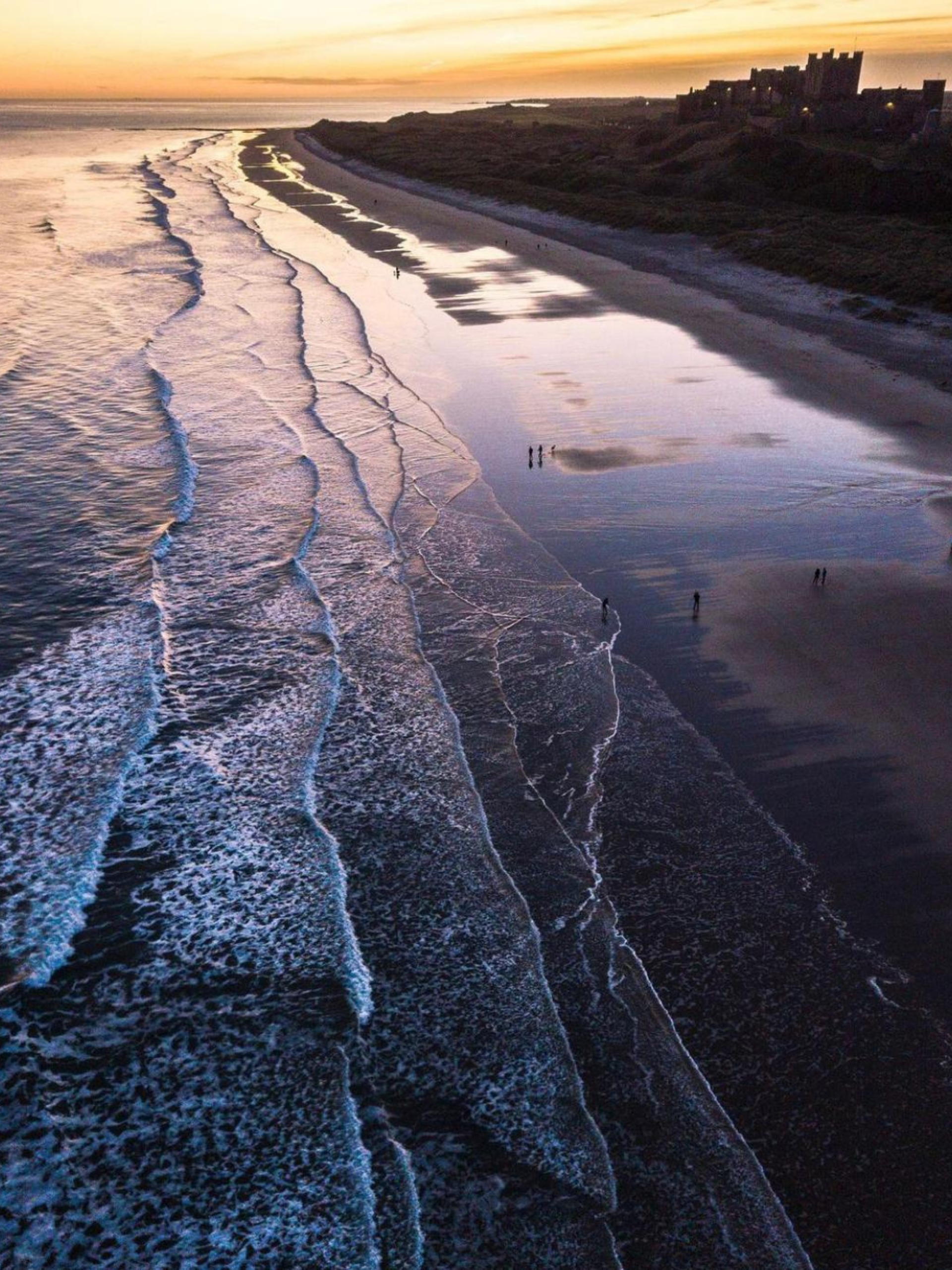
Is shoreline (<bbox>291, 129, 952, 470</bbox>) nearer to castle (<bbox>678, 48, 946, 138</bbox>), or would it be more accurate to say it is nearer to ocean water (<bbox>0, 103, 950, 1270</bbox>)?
ocean water (<bbox>0, 103, 950, 1270</bbox>)

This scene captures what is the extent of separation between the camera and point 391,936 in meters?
6.97

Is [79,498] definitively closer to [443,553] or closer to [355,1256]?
[443,553]

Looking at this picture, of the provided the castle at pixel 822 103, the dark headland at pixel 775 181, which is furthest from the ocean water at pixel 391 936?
the castle at pixel 822 103

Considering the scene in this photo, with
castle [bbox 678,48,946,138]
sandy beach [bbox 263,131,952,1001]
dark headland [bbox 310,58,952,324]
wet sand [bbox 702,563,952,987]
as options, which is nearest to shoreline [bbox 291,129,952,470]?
sandy beach [bbox 263,131,952,1001]

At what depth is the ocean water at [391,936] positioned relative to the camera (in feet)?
17.1

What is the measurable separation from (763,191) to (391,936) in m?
52.0

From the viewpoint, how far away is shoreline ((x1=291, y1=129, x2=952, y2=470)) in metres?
18.9

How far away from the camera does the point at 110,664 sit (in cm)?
1034

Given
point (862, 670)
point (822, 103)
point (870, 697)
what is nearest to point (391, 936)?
point (870, 697)

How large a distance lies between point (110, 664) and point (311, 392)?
38.2 feet

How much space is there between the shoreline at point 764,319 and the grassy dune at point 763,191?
1.07 m

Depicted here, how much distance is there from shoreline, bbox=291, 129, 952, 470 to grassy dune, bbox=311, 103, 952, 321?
1.07 meters

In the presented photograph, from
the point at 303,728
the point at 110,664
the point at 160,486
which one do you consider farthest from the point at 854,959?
the point at 160,486

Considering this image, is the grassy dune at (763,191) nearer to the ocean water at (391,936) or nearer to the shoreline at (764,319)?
the shoreline at (764,319)
